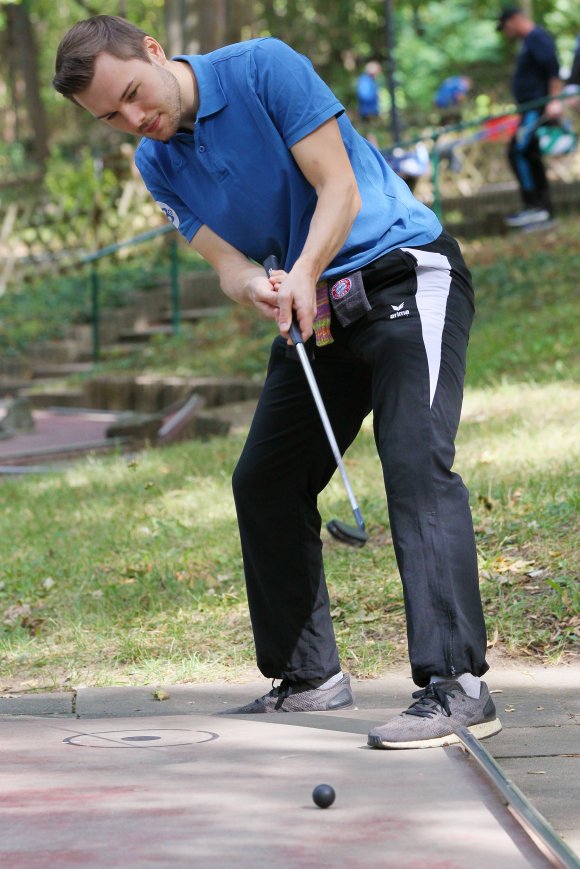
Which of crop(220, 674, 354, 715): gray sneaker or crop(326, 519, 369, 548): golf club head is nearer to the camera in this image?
crop(326, 519, 369, 548): golf club head

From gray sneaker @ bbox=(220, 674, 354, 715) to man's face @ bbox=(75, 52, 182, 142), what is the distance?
1558mm

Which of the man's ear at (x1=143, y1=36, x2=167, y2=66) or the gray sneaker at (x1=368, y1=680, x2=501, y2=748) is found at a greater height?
the man's ear at (x1=143, y1=36, x2=167, y2=66)

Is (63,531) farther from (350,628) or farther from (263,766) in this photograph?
(263,766)

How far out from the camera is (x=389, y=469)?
3.19 meters

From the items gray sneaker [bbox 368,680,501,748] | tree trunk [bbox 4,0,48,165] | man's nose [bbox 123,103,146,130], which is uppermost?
tree trunk [bbox 4,0,48,165]

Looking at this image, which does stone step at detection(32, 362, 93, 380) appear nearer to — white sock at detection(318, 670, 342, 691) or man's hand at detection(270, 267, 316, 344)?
white sock at detection(318, 670, 342, 691)

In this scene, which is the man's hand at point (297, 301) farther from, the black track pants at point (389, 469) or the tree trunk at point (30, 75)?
the tree trunk at point (30, 75)

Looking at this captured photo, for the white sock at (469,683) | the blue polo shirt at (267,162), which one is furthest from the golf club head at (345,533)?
the blue polo shirt at (267,162)

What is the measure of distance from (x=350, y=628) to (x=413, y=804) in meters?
1.89

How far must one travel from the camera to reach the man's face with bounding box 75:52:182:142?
3.18 m

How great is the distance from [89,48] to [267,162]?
0.53 metres

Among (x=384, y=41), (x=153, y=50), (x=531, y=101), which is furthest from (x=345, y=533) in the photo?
(x=384, y=41)

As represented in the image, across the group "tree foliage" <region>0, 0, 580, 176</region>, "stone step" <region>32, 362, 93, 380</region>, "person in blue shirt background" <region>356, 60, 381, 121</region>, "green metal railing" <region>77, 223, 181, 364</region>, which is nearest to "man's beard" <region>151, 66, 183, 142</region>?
"green metal railing" <region>77, 223, 181, 364</region>

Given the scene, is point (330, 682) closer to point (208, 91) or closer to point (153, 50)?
point (208, 91)
